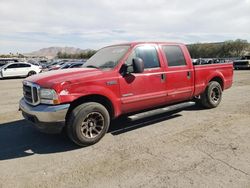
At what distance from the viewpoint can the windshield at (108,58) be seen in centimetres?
500

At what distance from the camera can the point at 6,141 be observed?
4824mm

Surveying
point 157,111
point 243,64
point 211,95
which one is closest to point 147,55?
point 157,111

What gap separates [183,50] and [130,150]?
322 centimetres

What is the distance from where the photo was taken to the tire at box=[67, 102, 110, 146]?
4.23m

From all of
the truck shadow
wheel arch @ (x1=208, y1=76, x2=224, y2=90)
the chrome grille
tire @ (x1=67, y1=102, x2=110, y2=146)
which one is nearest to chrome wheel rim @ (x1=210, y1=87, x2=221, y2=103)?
wheel arch @ (x1=208, y1=76, x2=224, y2=90)

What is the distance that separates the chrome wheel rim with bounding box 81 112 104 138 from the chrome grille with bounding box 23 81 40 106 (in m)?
0.94

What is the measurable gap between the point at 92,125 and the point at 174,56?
274 centimetres

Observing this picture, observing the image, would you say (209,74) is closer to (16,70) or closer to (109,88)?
(109,88)

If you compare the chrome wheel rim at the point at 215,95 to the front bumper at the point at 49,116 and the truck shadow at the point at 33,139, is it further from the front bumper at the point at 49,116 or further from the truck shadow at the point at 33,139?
the front bumper at the point at 49,116

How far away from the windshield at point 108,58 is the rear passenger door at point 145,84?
230 millimetres

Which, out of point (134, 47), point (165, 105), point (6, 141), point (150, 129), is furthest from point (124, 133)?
point (6, 141)

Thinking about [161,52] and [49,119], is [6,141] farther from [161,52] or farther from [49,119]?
[161,52]

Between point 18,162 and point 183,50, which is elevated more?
point 183,50

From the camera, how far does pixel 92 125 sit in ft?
14.9
